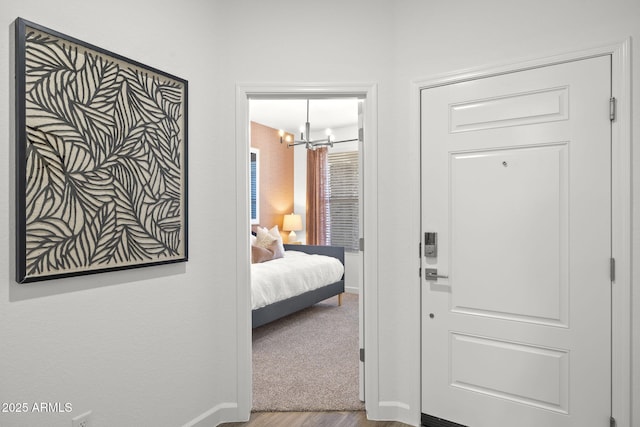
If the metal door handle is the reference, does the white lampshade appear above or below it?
above

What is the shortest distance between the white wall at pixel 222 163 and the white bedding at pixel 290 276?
149 cm

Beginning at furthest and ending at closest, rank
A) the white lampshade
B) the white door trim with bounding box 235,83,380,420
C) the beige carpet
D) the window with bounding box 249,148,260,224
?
1. the white lampshade
2. the window with bounding box 249,148,260,224
3. the beige carpet
4. the white door trim with bounding box 235,83,380,420

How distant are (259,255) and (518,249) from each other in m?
3.31

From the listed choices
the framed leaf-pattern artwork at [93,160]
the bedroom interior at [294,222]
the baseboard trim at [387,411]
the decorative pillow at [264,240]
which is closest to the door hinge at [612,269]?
the baseboard trim at [387,411]

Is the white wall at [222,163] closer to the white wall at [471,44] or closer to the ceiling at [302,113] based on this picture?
the white wall at [471,44]

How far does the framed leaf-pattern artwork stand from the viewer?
1421mm

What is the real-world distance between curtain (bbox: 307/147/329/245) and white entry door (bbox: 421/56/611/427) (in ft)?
14.3

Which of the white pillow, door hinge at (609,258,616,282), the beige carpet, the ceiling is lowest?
the beige carpet

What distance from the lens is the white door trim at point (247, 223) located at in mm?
2268

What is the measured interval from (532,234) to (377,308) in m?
0.93

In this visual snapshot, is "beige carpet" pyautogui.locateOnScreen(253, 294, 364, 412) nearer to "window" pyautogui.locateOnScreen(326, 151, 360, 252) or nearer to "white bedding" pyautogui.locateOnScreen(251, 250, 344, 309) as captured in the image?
"white bedding" pyautogui.locateOnScreen(251, 250, 344, 309)

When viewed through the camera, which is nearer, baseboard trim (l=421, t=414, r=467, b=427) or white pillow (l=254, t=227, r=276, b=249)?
baseboard trim (l=421, t=414, r=467, b=427)

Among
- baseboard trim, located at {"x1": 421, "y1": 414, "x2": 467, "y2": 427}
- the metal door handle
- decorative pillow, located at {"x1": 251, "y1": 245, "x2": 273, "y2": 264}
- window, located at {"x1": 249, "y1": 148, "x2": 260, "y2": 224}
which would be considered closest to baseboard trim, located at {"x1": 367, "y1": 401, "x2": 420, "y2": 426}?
baseboard trim, located at {"x1": 421, "y1": 414, "x2": 467, "y2": 427}

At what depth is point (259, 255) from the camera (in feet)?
15.6
